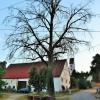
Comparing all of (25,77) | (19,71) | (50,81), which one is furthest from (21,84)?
(50,81)

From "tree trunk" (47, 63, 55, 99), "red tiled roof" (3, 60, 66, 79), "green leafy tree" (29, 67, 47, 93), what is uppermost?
"red tiled roof" (3, 60, 66, 79)

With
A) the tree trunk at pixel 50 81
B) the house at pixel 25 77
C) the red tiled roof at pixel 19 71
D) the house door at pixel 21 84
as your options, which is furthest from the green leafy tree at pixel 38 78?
the tree trunk at pixel 50 81

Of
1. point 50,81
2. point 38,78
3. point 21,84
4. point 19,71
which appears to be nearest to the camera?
point 50,81

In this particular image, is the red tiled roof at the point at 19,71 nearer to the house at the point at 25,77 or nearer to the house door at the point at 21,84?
the house at the point at 25,77

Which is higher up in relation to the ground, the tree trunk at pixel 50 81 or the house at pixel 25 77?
the house at pixel 25 77

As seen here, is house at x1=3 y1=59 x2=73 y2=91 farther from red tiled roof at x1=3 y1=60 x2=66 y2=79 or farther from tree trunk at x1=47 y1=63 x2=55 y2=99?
tree trunk at x1=47 y1=63 x2=55 y2=99

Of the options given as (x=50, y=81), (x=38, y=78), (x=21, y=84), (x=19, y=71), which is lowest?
(x=50, y=81)

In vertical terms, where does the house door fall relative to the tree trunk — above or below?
above

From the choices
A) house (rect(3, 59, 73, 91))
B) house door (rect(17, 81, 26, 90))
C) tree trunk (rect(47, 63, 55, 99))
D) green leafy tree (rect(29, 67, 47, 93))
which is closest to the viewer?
tree trunk (rect(47, 63, 55, 99))

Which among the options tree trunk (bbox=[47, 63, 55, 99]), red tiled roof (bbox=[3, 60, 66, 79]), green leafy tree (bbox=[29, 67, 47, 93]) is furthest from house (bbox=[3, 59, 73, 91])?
tree trunk (bbox=[47, 63, 55, 99])

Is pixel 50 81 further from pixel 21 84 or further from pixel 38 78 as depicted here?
pixel 21 84

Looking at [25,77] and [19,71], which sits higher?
[19,71]

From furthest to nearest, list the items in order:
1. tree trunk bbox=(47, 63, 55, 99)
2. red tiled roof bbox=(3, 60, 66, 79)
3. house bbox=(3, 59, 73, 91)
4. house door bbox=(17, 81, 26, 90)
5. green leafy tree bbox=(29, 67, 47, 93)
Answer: house door bbox=(17, 81, 26, 90) < red tiled roof bbox=(3, 60, 66, 79) < house bbox=(3, 59, 73, 91) < green leafy tree bbox=(29, 67, 47, 93) < tree trunk bbox=(47, 63, 55, 99)

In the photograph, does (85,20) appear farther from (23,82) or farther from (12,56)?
(23,82)
